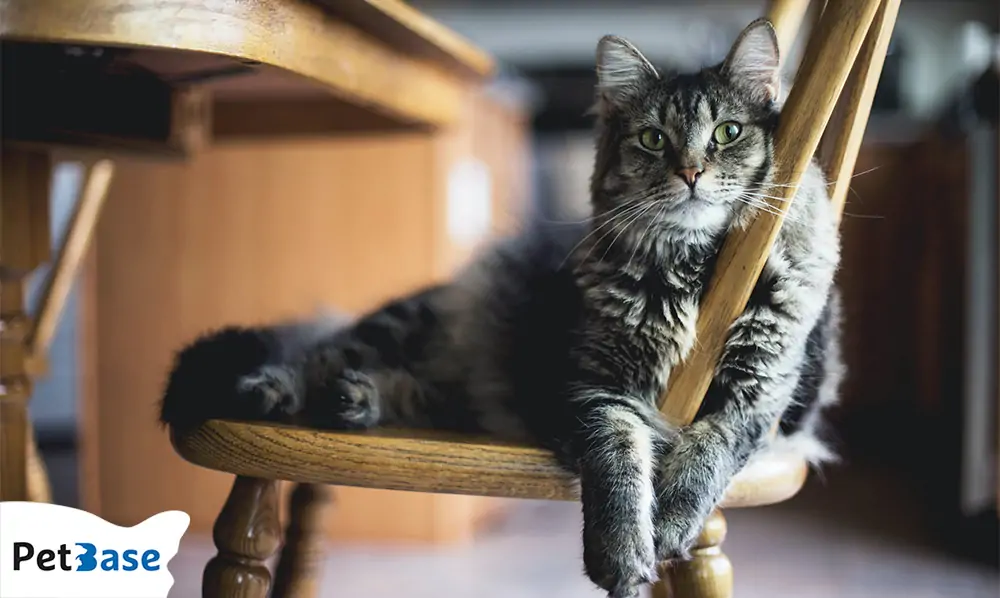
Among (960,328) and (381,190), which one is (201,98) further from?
(960,328)

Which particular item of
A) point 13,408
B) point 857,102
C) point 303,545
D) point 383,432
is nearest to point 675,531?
point 383,432

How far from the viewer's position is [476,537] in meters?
2.41

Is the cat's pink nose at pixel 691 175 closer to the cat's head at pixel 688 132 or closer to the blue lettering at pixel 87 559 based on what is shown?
the cat's head at pixel 688 132

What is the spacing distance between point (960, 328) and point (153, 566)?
2.79 metres

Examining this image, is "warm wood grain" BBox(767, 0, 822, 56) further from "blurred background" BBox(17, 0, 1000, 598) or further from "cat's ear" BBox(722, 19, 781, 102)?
"blurred background" BBox(17, 0, 1000, 598)

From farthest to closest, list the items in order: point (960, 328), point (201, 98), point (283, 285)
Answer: point (960, 328) < point (283, 285) < point (201, 98)

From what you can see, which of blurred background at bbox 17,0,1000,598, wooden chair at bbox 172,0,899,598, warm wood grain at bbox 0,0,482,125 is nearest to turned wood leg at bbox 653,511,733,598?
wooden chair at bbox 172,0,899,598

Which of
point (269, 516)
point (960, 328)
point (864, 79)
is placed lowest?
point (960, 328)

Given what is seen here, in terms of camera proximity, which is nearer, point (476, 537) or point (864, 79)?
point (864, 79)

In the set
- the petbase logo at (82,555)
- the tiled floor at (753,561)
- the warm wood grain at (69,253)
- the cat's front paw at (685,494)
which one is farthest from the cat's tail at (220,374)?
the tiled floor at (753,561)

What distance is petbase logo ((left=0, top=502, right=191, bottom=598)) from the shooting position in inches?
29.5

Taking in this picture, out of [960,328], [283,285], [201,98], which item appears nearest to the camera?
[201,98]

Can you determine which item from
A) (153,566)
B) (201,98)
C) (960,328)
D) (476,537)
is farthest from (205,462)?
(960,328)

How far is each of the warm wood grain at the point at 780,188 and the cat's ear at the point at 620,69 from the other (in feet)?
0.58
